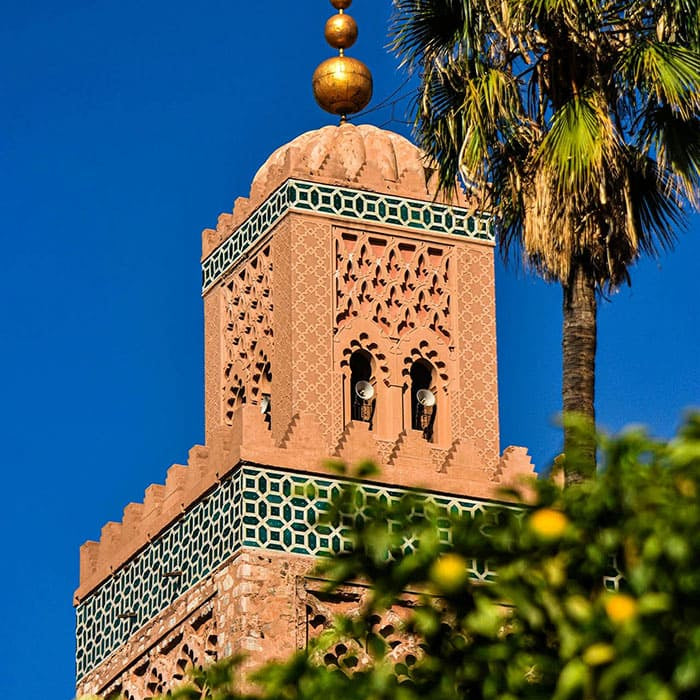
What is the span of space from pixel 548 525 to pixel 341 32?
1449 centimetres

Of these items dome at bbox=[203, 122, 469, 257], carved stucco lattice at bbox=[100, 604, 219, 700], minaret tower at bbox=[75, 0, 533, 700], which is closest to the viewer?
minaret tower at bbox=[75, 0, 533, 700]

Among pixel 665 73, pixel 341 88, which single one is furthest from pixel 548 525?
pixel 341 88

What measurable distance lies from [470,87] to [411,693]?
8.11 m

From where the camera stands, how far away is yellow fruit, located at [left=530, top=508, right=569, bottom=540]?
835 centimetres

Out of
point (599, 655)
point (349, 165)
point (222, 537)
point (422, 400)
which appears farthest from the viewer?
point (349, 165)

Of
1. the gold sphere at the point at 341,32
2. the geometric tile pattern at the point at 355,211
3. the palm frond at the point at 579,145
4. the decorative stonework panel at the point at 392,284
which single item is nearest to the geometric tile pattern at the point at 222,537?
the decorative stonework panel at the point at 392,284

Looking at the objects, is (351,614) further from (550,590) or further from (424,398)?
(550,590)

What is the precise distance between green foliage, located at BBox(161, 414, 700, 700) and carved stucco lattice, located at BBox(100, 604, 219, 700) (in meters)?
10.0

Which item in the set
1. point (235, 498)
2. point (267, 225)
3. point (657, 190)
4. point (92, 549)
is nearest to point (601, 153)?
point (657, 190)

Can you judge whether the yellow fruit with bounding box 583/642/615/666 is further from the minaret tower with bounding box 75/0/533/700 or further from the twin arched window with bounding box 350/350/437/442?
the twin arched window with bounding box 350/350/437/442

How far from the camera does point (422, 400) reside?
67.9 feet

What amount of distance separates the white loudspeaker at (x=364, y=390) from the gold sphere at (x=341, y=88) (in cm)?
316

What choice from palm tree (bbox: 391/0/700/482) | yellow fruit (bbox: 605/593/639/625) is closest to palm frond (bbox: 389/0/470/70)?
palm tree (bbox: 391/0/700/482)

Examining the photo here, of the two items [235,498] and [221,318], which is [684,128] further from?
[221,318]
